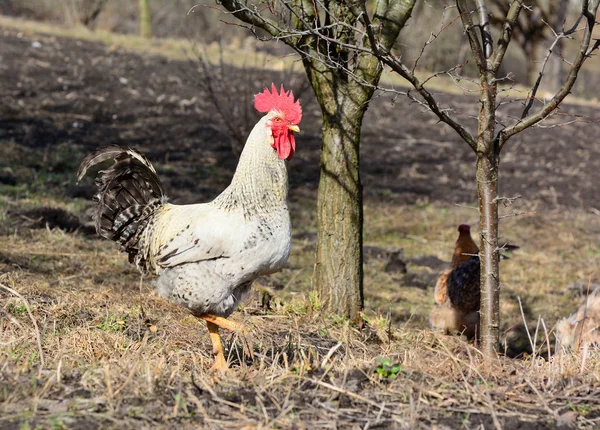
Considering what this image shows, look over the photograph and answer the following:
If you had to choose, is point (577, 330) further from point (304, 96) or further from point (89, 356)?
point (304, 96)

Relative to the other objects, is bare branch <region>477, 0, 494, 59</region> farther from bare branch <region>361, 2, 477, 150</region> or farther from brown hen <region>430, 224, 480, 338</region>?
brown hen <region>430, 224, 480, 338</region>

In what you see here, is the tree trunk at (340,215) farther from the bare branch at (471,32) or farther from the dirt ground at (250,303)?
the bare branch at (471,32)

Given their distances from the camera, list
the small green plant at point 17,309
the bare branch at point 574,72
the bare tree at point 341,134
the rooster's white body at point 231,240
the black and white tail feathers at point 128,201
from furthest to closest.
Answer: the bare tree at point 341,134
the small green plant at point 17,309
the black and white tail feathers at point 128,201
the rooster's white body at point 231,240
the bare branch at point 574,72

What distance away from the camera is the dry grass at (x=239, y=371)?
11.3 feet

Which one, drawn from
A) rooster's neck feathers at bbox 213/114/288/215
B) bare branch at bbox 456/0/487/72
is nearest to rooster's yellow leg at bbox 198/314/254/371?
rooster's neck feathers at bbox 213/114/288/215

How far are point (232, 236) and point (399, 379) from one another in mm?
1252

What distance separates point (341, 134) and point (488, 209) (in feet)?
4.82

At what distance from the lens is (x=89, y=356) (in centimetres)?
432

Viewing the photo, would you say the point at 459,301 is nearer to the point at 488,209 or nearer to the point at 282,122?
the point at 488,209

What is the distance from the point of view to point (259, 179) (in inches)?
180

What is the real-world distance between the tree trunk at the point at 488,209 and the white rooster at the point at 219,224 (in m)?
1.12

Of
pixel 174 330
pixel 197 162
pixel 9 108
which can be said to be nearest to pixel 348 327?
pixel 174 330

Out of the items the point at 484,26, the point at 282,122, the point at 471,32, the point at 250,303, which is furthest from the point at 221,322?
the point at 484,26

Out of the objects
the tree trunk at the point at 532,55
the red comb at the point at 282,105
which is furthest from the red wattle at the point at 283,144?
the tree trunk at the point at 532,55
